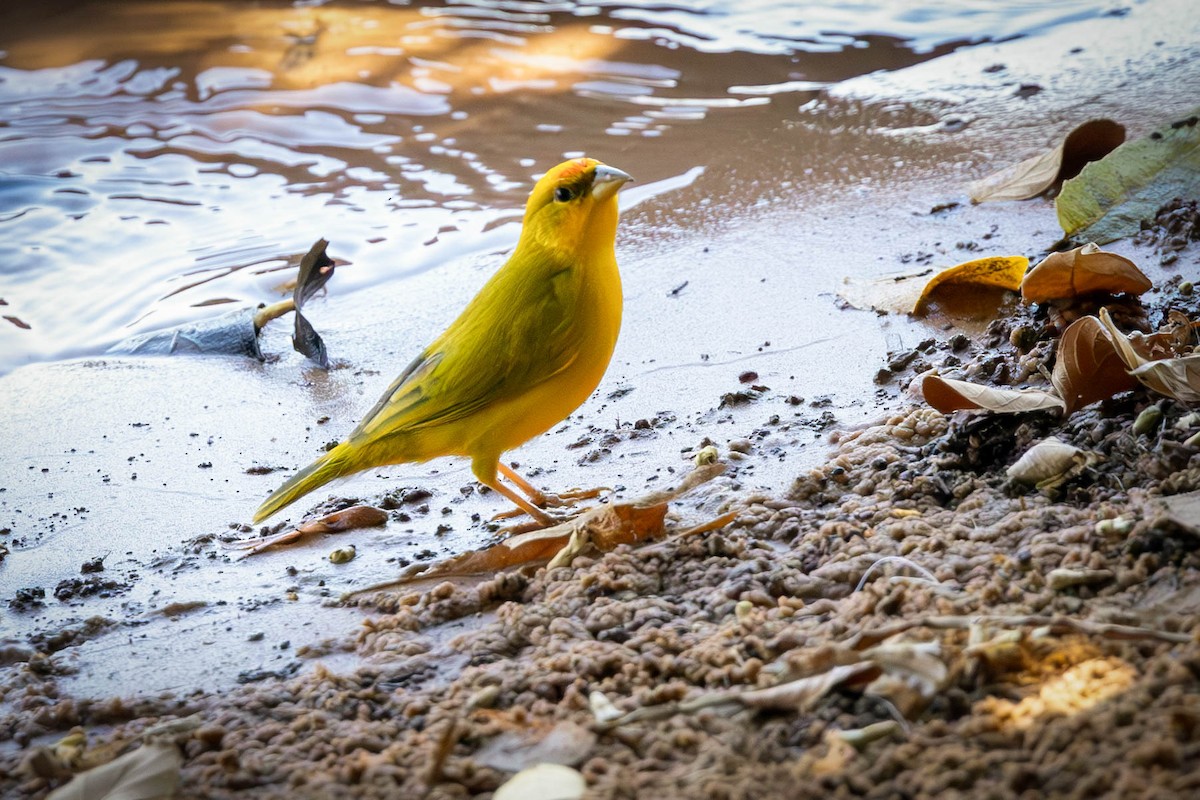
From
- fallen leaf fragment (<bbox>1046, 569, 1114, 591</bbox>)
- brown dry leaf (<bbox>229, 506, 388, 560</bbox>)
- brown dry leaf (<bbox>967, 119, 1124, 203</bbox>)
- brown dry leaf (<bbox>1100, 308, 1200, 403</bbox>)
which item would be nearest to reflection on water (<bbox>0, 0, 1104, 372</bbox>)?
brown dry leaf (<bbox>967, 119, 1124, 203</bbox>)

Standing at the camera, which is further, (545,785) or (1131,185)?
(1131,185)

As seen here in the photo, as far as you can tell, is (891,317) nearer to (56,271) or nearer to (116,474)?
(116,474)

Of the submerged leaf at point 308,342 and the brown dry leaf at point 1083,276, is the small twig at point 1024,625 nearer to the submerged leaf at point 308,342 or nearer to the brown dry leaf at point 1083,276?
the brown dry leaf at point 1083,276

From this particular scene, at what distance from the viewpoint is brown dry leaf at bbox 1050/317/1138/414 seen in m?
2.66

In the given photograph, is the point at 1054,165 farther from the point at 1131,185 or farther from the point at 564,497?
the point at 564,497

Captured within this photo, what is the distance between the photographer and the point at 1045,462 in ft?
8.11

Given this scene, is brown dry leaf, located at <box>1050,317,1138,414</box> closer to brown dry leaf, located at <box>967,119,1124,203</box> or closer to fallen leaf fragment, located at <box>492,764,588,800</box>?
fallen leaf fragment, located at <box>492,764,588,800</box>

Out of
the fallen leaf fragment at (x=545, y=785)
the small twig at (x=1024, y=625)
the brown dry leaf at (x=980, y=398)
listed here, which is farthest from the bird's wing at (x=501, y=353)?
the fallen leaf fragment at (x=545, y=785)

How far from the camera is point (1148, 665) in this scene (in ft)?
5.53

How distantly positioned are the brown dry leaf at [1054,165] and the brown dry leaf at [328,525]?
282 cm

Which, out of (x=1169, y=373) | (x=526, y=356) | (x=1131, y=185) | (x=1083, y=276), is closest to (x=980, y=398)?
(x=1169, y=373)

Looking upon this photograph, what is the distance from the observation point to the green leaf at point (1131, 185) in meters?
3.90

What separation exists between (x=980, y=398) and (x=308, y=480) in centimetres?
175

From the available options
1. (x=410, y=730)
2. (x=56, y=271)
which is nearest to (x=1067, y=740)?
(x=410, y=730)
